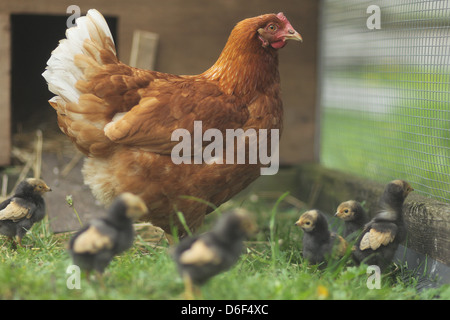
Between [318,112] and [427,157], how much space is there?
5.53 feet

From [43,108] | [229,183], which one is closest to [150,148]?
[229,183]

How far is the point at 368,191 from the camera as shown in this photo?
3492mm

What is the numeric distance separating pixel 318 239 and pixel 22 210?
65.5 inches

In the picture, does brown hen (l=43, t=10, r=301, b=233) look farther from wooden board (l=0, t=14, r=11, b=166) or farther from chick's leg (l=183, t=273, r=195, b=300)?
wooden board (l=0, t=14, r=11, b=166)

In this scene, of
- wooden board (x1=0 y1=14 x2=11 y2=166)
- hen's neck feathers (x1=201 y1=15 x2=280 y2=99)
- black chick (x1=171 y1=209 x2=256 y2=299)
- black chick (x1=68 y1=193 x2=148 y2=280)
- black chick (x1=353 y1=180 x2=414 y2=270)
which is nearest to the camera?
black chick (x1=171 y1=209 x2=256 y2=299)

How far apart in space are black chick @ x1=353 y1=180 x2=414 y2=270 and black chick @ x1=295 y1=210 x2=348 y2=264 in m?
0.10

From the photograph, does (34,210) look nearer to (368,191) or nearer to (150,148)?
(150,148)

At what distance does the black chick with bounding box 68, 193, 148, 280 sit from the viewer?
2.03 m

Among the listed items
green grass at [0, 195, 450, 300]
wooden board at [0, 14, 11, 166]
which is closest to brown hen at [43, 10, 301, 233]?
green grass at [0, 195, 450, 300]

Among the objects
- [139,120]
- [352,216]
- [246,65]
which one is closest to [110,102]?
[139,120]

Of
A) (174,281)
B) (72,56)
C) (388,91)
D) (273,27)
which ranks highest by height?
(273,27)

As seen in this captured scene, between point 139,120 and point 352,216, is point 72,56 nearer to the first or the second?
point 139,120

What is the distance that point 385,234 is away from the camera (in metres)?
2.60
